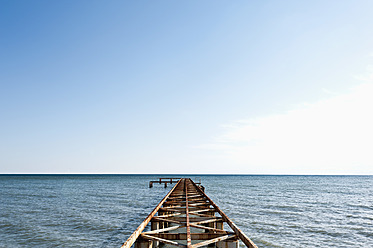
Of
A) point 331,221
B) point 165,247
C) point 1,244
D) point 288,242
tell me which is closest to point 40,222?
point 1,244

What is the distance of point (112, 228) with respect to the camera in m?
15.1

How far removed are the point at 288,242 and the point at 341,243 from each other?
277 centimetres

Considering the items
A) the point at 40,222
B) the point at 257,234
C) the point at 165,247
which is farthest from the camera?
the point at 40,222

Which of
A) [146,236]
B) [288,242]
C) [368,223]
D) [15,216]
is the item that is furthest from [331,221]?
[15,216]

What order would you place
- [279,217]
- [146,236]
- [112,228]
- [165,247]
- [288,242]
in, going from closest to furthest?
[146,236]
[165,247]
[288,242]
[112,228]
[279,217]

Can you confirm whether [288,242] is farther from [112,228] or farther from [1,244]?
[1,244]

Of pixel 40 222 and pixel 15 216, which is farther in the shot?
pixel 15 216

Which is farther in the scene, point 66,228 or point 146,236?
point 66,228

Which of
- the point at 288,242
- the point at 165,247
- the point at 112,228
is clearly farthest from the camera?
the point at 112,228

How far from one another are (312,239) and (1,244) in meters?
15.6

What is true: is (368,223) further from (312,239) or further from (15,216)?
(15,216)

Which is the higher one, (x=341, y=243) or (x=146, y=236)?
(x=146, y=236)

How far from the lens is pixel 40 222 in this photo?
16938 millimetres

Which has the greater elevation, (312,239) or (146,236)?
(146,236)
